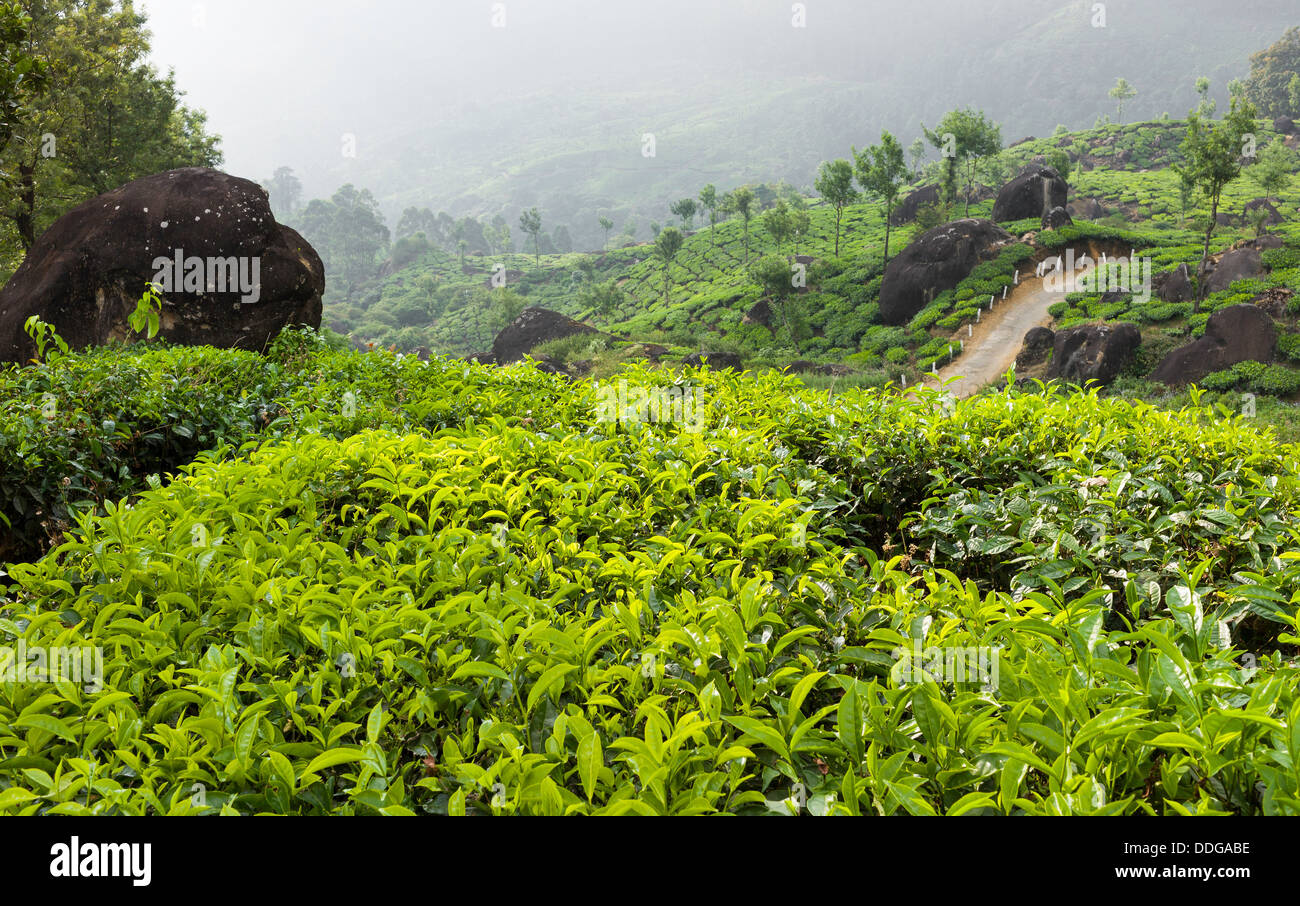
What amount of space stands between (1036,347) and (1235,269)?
27.2 ft

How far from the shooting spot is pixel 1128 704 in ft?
4.76

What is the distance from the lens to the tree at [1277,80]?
71.8 m

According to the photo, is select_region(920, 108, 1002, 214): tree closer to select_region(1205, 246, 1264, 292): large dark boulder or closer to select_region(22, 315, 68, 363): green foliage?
select_region(1205, 246, 1264, 292): large dark boulder

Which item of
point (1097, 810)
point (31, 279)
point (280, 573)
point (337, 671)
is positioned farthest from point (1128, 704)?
point (31, 279)

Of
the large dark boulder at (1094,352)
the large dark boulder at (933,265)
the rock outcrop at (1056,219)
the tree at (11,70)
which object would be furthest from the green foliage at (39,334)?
the rock outcrop at (1056,219)

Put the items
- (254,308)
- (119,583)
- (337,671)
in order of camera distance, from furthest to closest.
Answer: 1. (254,308)
2. (119,583)
3. (337,671)

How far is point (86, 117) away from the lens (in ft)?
54.9

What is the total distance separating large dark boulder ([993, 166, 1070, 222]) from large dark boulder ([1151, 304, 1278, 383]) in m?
18.3

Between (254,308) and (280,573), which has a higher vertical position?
(254,308)

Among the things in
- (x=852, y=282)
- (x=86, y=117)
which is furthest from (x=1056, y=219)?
(x=86, y=117)

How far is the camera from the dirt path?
20.8 m
